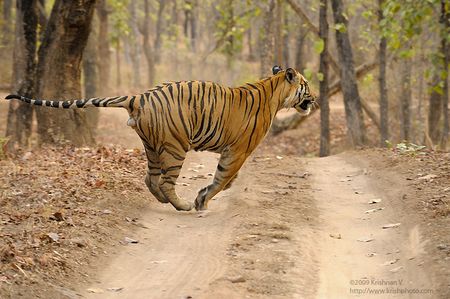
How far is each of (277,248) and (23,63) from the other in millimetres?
8277

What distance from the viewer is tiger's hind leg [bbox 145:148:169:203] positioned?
895 centimetres

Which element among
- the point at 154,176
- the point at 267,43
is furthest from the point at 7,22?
the point at 154,176

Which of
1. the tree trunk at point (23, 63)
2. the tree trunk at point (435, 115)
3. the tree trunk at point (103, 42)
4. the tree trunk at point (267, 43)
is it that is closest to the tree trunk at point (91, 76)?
the tree trunk at point (103, 42)

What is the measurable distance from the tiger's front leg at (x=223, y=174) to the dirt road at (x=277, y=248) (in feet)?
0.67

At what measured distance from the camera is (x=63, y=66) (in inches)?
510

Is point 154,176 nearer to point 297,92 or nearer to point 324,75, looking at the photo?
point 297,92

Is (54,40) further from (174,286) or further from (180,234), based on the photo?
(174,286)

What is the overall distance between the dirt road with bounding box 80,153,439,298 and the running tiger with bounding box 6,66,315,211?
442mm

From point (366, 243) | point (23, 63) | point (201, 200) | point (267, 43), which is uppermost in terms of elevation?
point (267, 43)

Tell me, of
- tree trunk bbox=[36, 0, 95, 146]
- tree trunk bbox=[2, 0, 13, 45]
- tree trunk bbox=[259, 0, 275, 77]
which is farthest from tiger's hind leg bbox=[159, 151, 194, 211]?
tree trunk bbox=[2, 0, 13, 45]

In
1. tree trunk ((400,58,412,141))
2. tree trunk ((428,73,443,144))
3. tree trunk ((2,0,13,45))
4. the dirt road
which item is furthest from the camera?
tree trunk ((2,0,13,45))

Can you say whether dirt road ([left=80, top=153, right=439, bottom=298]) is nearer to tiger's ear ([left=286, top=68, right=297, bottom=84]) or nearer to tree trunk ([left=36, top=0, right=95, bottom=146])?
tiger's ear ([left=286, top=68, right=297, bottom=84])

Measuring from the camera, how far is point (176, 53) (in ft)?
141

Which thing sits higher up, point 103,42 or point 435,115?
point 103,42
